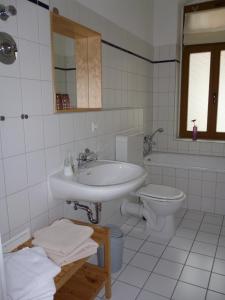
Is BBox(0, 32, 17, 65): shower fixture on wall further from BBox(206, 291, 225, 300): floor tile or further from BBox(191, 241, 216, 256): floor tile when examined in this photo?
BBox(191, 241, 216, 256): floor tile

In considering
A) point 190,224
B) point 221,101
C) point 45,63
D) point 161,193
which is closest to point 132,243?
point 161,193

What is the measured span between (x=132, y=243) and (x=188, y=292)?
716 mm

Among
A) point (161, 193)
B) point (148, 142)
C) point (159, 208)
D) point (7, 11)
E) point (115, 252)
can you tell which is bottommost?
point (115, 252)

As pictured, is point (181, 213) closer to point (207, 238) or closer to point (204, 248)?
point (207, 238)

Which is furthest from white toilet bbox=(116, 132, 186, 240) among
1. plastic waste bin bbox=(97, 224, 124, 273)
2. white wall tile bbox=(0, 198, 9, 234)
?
white wall tile bbox=(0, 198, 9, 234)

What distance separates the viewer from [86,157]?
201 cm

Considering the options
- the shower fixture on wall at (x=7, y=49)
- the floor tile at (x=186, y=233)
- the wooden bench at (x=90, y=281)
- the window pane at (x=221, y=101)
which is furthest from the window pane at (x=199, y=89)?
the shower fixture on wall at (x=7, y=49)

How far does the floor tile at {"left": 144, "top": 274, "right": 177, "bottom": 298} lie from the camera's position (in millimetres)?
1806

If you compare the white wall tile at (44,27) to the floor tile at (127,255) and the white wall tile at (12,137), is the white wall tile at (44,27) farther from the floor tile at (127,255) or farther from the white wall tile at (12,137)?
the floor tile at (127,255)

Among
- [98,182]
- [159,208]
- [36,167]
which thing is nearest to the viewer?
[36,167]

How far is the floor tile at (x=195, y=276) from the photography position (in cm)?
190

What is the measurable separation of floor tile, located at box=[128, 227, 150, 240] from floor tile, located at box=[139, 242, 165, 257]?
0.38ft

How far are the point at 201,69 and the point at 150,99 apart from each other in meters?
0.78

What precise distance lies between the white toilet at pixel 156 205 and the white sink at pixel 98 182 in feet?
1.55
